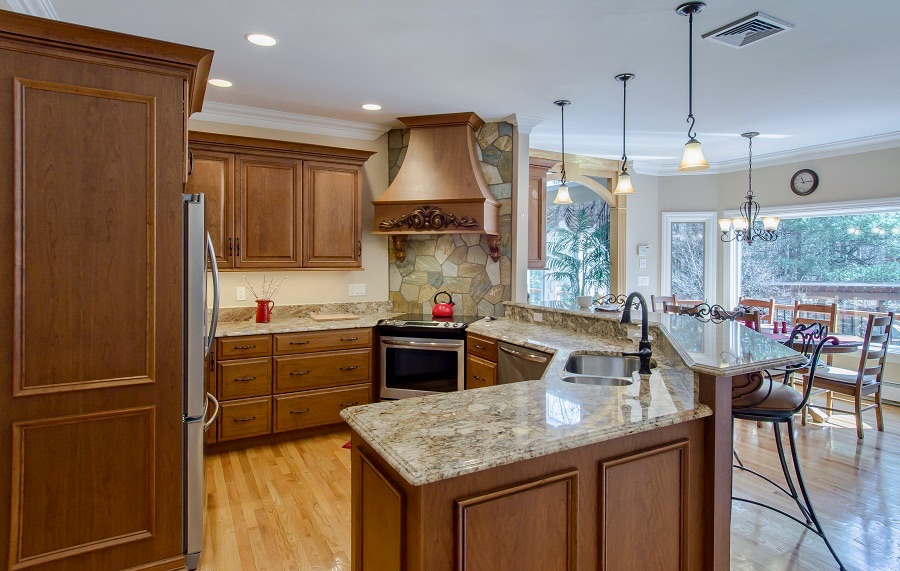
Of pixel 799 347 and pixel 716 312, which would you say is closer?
pixel 799 347

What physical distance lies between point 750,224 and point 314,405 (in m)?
4.92

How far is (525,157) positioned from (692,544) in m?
3.28

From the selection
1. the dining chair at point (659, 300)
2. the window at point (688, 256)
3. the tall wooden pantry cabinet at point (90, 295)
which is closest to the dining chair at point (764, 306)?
the dining chair at point (659, 300)

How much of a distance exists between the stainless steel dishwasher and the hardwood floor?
1.22 m

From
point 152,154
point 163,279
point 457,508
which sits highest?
point 152,154

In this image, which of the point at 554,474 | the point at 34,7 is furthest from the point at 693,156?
the point at 34,7

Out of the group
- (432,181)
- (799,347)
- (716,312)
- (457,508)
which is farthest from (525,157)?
(457,508)

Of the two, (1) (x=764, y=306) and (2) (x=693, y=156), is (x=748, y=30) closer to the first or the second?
(2) (x=693, y=156)

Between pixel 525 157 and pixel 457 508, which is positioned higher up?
pixel 525 157

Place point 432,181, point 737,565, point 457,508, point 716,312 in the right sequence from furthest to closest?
point 716,312
point 432,181
point 737,565
point 457,508

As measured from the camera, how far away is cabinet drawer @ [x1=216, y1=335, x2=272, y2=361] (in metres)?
3.52

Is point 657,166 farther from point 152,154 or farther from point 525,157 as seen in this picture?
point 152,154

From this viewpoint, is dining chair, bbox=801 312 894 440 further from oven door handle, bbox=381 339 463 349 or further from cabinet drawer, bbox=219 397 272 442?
cabinet drawer, bbox=219 397 272 442

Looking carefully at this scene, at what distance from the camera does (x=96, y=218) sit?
2.02m
